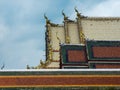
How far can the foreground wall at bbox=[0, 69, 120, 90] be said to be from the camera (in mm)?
20500

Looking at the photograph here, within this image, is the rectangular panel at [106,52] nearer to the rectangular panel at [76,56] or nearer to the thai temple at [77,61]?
the thai temple at [77,61]

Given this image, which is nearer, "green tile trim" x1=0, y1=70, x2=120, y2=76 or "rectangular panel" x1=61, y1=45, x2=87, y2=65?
"green tile trim" x1=0, y1=70, x2=120, y2=76

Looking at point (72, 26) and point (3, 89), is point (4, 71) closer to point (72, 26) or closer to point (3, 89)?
point (3, 89)

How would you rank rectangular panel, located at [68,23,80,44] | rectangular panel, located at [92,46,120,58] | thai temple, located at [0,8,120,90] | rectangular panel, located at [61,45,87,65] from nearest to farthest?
thai temple, located at [0,8,120,90] → rectangular panel, located at [92,46,120,58] → rectangular panel, located at [61,45,87,65] → rectangular panel, located at [68,23,80,44]

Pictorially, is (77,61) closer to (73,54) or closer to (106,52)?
(73,54)

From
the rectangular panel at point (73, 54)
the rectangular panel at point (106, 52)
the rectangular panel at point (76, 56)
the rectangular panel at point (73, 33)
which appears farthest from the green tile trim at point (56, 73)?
the rectangular panel at point (73, 33)

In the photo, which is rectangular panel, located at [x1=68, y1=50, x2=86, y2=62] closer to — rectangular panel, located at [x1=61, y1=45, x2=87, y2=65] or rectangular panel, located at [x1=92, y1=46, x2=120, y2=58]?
rectangular panel, located at [x1=61, y1=45, x2=87, y2=65]

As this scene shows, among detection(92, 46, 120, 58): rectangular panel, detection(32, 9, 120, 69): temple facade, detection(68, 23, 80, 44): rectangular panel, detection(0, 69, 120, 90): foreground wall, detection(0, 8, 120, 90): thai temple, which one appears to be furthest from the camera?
detection(68, 23, 80, 44): rectangular panel

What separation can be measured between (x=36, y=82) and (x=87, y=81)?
108 inches

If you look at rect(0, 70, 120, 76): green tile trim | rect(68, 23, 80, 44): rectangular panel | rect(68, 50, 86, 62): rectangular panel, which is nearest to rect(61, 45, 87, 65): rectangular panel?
rect(68, 50, 86, 62): rectangular panel

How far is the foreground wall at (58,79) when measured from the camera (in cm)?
2050

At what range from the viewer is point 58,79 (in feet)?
68.2

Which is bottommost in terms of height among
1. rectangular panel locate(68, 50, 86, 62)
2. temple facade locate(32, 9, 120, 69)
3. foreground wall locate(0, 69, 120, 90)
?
foreground wall locate(0, 69, 120, 90)

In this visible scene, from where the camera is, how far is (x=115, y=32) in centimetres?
3834
